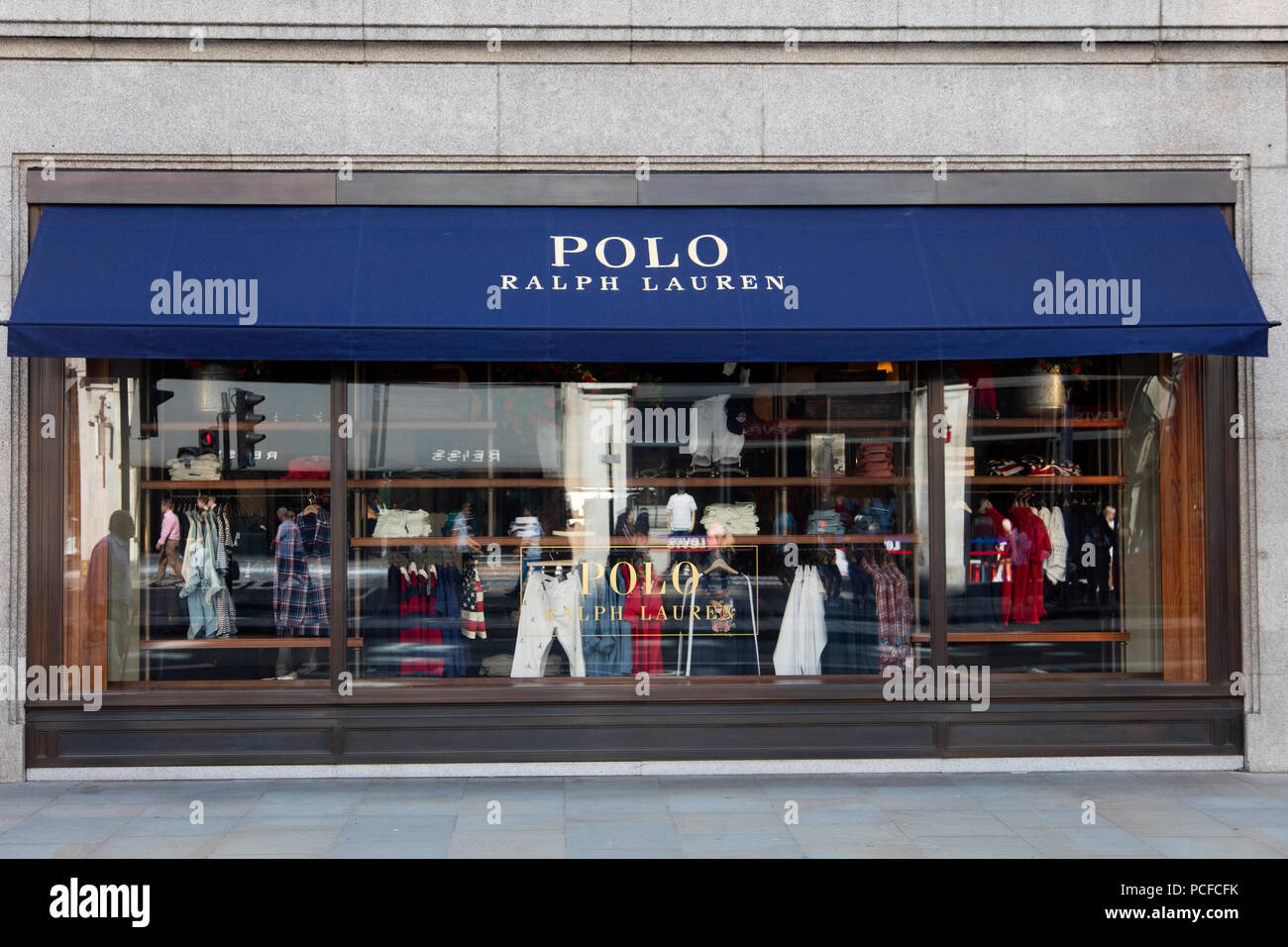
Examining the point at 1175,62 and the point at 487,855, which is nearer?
the point at 487,855

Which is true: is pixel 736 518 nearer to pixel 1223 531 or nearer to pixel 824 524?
pixel 824 524

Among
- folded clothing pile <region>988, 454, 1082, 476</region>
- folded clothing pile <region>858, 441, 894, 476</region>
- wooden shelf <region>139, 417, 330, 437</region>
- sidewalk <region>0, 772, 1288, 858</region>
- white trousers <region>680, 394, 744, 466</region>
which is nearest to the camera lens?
sidewalk <region>0, 772, 1288, 858</region>

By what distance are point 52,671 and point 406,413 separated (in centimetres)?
344

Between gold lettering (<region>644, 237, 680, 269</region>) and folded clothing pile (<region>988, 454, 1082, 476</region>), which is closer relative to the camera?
gold lettering (<region>644, 237, 680, 269</region>)

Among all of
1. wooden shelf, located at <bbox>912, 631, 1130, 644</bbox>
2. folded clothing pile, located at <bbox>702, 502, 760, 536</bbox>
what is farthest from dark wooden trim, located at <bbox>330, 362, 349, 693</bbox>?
wooden shelf, located at <bbox>912, 631, 1130, 644</bbox>

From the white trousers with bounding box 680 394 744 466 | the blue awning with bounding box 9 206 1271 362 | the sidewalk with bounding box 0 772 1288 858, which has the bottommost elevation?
the sidewalk with bounding box 0 772 1288 858

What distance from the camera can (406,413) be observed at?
9625mm

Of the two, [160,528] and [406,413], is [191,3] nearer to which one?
[406,413]

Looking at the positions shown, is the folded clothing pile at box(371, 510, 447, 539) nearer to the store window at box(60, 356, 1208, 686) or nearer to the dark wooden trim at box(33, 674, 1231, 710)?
the store window at box(60, 356, 1208, 686)

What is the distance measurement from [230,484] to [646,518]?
11.7ft

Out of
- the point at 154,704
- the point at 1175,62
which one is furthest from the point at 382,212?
the point at 1175,62

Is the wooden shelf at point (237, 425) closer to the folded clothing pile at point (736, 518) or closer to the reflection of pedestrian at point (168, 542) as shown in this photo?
the reflection of pedestrian at point (168, 542)

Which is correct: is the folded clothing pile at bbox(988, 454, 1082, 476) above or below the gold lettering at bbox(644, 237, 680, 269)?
below

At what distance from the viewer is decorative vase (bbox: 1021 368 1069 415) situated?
9.98 metres
